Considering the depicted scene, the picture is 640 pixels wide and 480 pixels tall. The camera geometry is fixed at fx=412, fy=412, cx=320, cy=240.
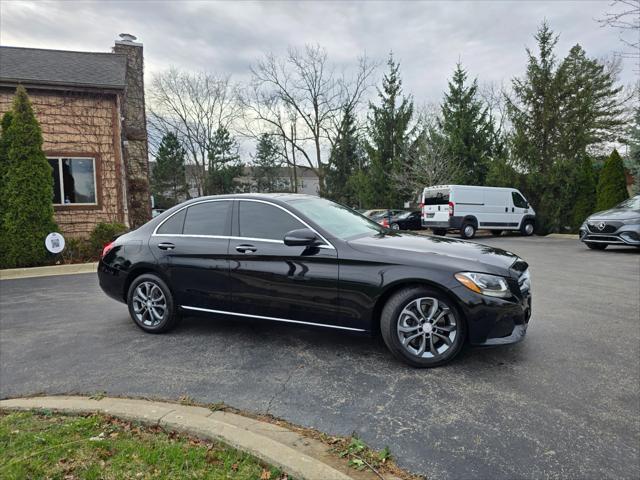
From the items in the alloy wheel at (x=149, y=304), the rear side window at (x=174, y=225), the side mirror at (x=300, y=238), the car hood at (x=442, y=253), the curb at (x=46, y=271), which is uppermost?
the rear side window at (x=174, y=225)

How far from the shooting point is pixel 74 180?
1243 cm

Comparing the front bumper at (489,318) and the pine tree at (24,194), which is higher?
the pine tree at (24,194)

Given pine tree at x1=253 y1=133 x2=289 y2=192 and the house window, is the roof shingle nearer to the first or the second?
the house window

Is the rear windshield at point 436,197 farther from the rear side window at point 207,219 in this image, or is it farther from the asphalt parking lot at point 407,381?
the rear side window at point 207,219

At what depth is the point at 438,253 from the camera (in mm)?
3529

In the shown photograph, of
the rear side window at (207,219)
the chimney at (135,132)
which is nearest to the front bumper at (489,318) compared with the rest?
the rear side window at (207,219)

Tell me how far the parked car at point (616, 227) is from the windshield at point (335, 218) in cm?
922

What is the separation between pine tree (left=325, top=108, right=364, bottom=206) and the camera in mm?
34750

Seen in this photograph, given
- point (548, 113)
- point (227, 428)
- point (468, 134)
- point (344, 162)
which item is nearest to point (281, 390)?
point (227, 428)

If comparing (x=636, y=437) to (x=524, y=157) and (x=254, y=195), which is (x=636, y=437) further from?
(x=524, y=157)

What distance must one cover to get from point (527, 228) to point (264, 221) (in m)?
17.2

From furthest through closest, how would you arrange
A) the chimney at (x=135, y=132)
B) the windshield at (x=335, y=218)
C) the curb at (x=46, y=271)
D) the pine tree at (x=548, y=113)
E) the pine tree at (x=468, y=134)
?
the pine tree at (x=468, y=134)
the pine tree at (x=548, y=113)
the chimney at (x=135, y=132)
the curb at (x=46, y=271)
the windshield at (x=335, y=218)

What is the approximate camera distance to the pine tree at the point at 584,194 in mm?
17531

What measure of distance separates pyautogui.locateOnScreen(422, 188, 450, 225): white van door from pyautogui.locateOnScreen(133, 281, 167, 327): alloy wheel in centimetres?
1383
